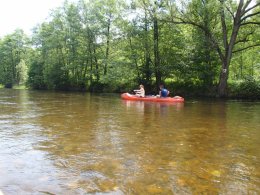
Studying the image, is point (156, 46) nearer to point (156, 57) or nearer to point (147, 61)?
point (156, 57)

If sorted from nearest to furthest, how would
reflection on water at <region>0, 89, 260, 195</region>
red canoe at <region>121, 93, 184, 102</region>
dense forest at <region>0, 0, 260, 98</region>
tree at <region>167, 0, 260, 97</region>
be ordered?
1. reflection on water at <region>0, 89, 260, 195</region>
2. red canoe at <region>121, 93, 184, 102</region>
3. tree at <region>167, 0, 260, 97</region>
4. dense forest at <region>0, 0, 260, 98</region>

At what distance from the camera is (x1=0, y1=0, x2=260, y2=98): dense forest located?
23034 mm

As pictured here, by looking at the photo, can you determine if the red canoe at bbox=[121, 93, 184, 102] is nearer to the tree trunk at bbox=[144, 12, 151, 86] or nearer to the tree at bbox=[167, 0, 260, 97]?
the tree at bbox=[167, 0, 260, 97]

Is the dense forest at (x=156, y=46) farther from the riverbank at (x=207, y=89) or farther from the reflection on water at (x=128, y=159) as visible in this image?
the reflection on water at (x=128, y=159)

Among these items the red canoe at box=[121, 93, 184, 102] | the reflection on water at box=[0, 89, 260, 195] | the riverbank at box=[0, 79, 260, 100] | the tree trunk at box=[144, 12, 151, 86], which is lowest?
the reflection on water at box=[0, 89, 260, 195]

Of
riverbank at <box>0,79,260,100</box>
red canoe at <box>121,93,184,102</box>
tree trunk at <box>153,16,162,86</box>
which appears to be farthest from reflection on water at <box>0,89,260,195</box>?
tree trunk at <box>153,16,162,86</box>

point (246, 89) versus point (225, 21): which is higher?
point (225, 21)

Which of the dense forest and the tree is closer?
the tree

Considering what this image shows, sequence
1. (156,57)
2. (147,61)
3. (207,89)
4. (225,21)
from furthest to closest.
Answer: (147,61) < (156,57) < (207,89) < (225,21)

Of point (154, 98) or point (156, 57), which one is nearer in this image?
point (154, 98)

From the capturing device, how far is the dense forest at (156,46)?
75.6ft

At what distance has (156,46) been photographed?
2770 cm

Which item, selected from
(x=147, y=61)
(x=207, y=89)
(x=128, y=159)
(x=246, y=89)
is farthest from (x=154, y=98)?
(x=128, y=159)

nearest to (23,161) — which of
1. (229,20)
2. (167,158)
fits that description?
(167,158)
